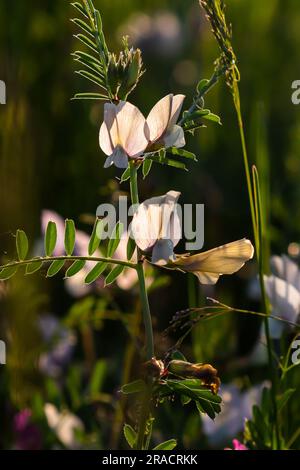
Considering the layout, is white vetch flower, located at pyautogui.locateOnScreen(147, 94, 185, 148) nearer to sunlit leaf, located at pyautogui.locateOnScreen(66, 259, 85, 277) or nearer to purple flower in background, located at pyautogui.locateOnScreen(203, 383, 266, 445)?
sunlit leaf, located at pyautogui.locateOnScreen(66, 259, 85, 277)

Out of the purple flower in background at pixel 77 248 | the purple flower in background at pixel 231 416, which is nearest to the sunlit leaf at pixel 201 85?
the purple flower in background at pixel 77 248

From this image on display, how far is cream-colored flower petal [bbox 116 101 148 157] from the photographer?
46 cm

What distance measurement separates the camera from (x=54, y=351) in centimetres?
109

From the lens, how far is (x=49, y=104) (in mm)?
1410

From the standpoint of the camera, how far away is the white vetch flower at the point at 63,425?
876 mm

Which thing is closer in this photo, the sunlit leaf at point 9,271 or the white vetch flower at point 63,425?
the sunlit leaf at point 9,271

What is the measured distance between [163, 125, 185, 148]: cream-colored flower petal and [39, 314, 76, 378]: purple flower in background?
60 centimetres

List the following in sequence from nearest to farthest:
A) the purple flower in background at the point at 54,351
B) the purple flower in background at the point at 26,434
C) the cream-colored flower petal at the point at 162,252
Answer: the cream-colored flower petal at the point at 162,252
the purple flower in background at the point at 26,434
the purple flower in background at the point at 54,351

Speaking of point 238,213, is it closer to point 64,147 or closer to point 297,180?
point 297,180

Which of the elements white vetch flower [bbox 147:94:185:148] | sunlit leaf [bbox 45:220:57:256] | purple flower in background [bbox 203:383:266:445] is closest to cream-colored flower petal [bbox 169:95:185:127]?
white vetch flower [bbox 147:94:185:148]

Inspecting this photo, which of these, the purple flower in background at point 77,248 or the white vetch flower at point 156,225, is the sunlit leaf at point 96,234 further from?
the purple flower in background at point 77,248
